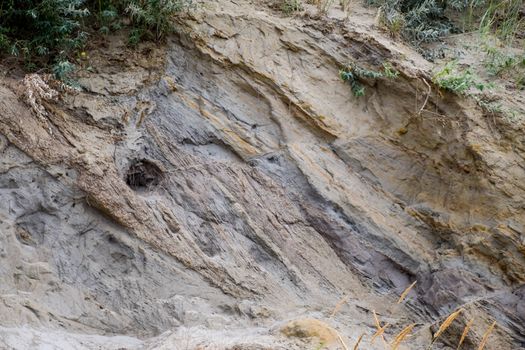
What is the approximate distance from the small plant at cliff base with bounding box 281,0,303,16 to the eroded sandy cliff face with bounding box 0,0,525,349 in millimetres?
153

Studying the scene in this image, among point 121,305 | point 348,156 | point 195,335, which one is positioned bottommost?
point 121,305

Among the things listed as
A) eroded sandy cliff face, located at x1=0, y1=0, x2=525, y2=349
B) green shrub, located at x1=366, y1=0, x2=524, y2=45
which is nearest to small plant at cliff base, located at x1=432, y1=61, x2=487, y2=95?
eroded sandy cliff face, located at x1=0, y1=0, x2=525, y2=349

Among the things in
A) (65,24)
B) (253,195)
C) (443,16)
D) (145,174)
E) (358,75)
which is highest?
(443,16)

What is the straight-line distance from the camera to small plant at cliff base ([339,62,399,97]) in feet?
18.8

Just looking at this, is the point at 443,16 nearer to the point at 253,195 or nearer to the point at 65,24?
the point at 253,195

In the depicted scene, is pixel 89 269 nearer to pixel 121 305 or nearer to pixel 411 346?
pixel 121 305

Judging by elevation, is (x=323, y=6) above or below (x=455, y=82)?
above

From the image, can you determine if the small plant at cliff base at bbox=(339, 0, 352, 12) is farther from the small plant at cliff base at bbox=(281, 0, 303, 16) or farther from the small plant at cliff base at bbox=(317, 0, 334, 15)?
the small plant at cliff base at bbox=(281, 0, 303, 16)

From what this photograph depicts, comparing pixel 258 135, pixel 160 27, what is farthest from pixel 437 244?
pixel 160 27

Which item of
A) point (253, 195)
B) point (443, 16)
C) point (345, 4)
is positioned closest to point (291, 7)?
point (345, 4)

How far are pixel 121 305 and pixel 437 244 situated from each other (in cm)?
271

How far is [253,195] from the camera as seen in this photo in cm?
538

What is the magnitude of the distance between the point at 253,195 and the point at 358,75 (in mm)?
1538

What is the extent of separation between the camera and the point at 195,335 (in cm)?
406
